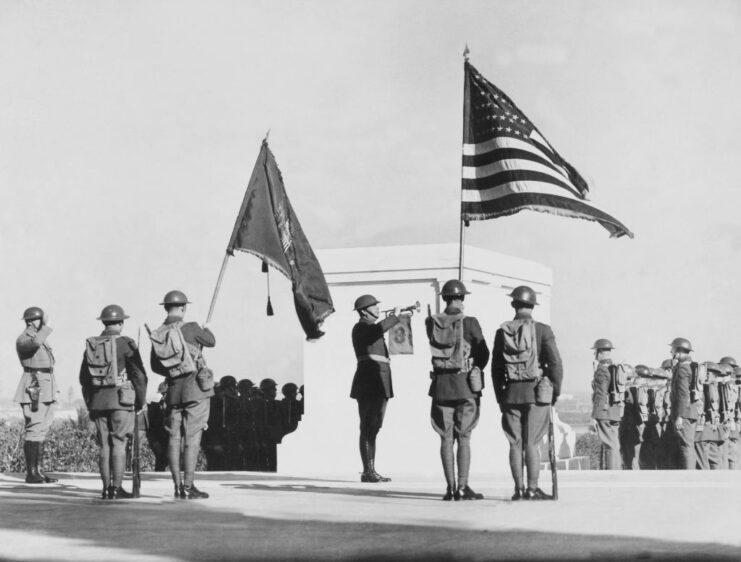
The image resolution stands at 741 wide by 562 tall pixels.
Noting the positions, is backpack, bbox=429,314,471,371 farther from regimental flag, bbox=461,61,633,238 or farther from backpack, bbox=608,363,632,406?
backpack, bbox=608,363,632,406

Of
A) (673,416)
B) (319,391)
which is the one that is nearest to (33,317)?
(319,391)

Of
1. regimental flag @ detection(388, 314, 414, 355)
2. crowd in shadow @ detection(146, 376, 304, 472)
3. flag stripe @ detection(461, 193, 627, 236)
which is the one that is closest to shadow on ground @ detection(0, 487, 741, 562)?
flag stripe @ detection(461, 193, 627, 236)

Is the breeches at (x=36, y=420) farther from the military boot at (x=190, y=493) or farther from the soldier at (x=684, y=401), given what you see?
the soldier at (x=684, y=401)

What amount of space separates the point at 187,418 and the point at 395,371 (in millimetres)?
4150

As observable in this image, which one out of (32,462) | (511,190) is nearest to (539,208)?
(511,190)

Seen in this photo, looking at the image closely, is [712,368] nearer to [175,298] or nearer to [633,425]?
[633,425]

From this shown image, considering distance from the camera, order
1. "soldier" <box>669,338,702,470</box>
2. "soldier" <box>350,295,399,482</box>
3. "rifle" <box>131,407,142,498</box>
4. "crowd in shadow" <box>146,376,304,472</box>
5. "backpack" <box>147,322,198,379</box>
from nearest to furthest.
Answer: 1. "backpack" <box>147,322,198,379</box>
2. "rifle" <box>131,407,142,498</box>
3. "soldier" <box>350,295,399,482</box>
4. "crowd in shadow" <box>146,376,304,472</box>
5. "soldier" <box>669,338,702,470</box>

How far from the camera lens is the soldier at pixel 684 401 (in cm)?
1655

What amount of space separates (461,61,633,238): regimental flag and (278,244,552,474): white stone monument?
5.94ft

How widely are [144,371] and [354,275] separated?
414cm

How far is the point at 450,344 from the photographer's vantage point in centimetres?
1062

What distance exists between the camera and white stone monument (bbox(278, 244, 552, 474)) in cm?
1452

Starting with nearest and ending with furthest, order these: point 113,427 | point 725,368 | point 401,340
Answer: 1. point 113,427
2. point 401,340
3. point 725,368

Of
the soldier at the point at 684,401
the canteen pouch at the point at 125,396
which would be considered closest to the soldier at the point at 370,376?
the canteen pouch at the point at 125,396
